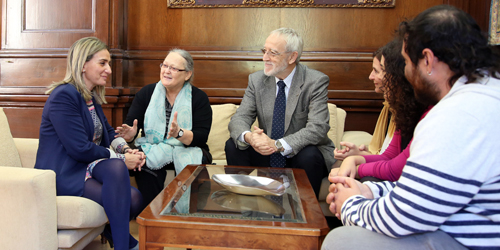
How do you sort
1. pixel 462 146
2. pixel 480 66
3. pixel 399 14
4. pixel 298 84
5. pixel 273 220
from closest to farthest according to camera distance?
pixel 462 146 → pixel 480 66 → pixel 273 220 → pixel 298 84 → pixel 399 14

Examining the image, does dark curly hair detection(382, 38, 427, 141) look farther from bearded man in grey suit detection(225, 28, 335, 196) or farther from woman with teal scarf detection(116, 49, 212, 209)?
woman with teal scarf detection(116, 49, 212, 209)

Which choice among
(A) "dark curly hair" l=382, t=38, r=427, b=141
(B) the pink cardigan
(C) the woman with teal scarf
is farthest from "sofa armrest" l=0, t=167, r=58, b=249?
(A) "dark curly hair" l=382, t=38, r=427, b=141

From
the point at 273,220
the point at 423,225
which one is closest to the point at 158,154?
the point at 273,220

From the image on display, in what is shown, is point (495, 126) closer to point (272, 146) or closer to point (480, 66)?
point (480, 66)

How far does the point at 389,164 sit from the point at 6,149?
1805 millimetres

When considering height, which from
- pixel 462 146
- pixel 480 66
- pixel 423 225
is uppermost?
pixel 480 66

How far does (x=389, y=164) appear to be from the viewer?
163cm

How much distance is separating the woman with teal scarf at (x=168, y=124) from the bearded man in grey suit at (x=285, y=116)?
0.75ft

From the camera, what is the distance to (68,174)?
1781 mm

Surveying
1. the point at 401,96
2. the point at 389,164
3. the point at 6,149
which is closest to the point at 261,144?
the point at 389,164

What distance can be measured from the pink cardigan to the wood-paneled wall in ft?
4.17

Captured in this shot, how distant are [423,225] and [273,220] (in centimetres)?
47

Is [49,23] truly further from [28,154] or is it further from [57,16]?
[28,154]

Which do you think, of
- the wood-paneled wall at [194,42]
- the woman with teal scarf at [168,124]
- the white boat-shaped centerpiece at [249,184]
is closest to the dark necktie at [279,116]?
the woman with teal scarf at [168,124]
